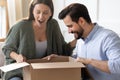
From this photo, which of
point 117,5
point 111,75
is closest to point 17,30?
point 111,75

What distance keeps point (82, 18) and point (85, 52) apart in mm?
265

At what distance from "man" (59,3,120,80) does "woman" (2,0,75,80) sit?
Answer: 310 mm

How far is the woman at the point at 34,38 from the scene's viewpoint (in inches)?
77.5

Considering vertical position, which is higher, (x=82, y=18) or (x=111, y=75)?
(x=82, y=18)

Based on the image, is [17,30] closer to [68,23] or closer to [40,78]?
[68,23]

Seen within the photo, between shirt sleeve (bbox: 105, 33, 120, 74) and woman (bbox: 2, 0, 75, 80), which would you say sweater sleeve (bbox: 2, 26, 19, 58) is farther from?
shirt sleeve (bbox: 105, 33, 120, 74)

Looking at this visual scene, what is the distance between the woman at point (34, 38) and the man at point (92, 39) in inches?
12.2

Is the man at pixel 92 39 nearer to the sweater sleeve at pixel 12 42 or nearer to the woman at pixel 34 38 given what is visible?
the woman at pixel 34 38

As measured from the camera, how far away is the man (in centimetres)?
154

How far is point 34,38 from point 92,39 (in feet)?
1.82

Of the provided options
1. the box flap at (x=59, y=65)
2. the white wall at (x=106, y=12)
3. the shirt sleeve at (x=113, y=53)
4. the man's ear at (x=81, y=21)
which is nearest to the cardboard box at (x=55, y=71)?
the box flap at (x=59, y=65)

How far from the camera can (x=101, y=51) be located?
163 centimetres

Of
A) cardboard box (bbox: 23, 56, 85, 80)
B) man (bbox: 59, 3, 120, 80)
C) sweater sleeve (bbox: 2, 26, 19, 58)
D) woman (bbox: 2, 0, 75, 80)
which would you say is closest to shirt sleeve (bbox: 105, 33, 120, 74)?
man (bbox: 59, 3, 120, 80)

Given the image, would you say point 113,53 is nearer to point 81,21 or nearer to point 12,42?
point 81,21
